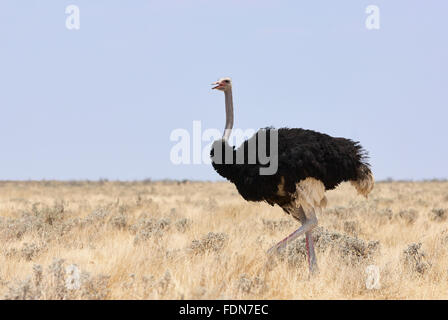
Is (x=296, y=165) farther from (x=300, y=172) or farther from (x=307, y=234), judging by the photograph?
(x=307, y=234)

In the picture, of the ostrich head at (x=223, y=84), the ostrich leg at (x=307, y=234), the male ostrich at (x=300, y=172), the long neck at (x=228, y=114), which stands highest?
the ostrich head at (x=223, y=84)

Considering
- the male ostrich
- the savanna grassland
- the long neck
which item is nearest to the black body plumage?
the male ostrich

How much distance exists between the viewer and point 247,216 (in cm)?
1370

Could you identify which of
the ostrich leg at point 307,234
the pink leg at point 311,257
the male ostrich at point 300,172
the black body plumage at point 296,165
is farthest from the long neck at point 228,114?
the pink leg at point 311,257

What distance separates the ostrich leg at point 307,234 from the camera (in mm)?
6438

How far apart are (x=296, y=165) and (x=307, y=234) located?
2.76 ft

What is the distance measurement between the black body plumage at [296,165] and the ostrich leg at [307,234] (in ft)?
0.95

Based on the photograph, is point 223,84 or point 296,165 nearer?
point 296,165

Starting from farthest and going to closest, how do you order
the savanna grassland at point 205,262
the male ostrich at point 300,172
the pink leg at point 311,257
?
the male ostrich at point 300,172
the pink leg at point 311,257
the savanna grassland at point 205,262

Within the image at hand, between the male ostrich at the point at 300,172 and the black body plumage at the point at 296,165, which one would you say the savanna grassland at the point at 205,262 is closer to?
the male ostrich at the point at 300,172

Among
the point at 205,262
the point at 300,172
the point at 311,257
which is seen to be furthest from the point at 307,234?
the point at 205,262

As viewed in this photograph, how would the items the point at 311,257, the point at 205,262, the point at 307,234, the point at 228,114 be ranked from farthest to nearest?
the point at 228,114 < the point at 307,234 < the point at 311,257 < the point at 205,262

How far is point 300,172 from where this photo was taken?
264 inches
